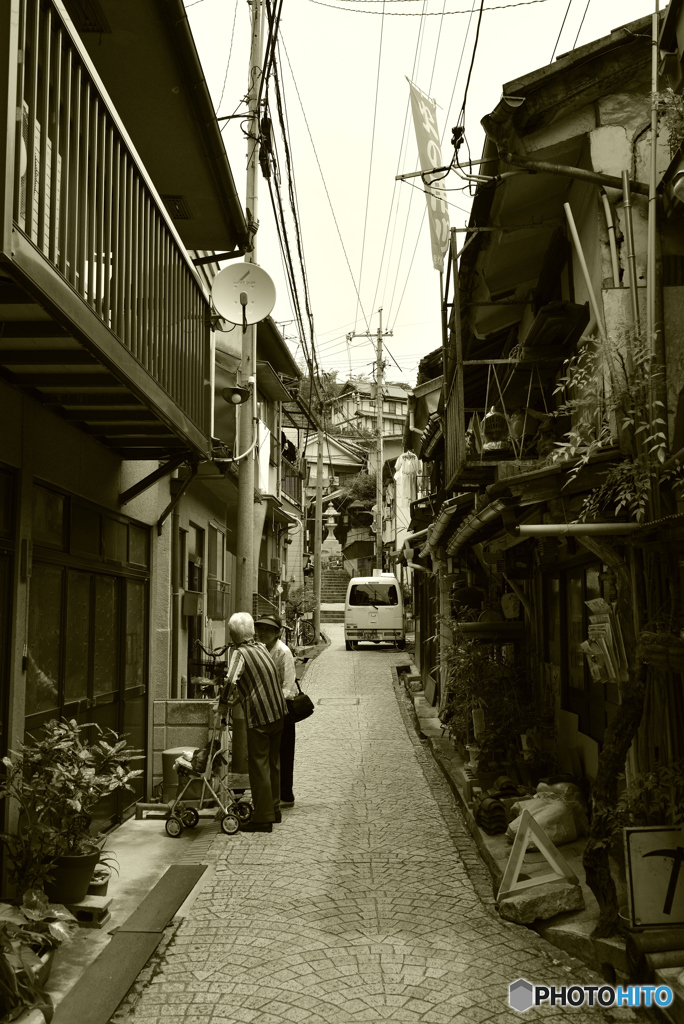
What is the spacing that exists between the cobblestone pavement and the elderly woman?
0.32 metres

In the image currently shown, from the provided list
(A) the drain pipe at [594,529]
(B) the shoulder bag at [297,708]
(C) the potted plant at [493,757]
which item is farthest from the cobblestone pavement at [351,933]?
(A) the drain pipe at [594,529]

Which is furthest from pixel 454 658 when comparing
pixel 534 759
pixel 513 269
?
pixel 513 269

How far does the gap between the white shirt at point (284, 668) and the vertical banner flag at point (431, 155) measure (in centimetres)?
466

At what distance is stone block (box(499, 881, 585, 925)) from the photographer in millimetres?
5809

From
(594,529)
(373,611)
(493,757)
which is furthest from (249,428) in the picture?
(373,611)

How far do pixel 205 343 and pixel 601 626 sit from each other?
4.81 meters

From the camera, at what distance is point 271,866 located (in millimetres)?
7461

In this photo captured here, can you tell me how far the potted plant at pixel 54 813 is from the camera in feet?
18.4

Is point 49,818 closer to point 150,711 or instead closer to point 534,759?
point 150,711

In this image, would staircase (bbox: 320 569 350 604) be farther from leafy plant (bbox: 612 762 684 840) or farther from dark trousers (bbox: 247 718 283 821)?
leafy plant (bbox: 612 762 684 840)

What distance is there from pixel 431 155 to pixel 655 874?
699 centimetres

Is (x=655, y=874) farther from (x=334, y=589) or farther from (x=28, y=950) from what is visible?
(x=334, y=589)

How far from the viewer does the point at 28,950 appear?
4559 mm

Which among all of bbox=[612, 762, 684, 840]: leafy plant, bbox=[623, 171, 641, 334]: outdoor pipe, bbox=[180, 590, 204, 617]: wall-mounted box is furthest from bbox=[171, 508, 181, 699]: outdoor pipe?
bbox=[612, 762, 684, 840]: leafy plant
